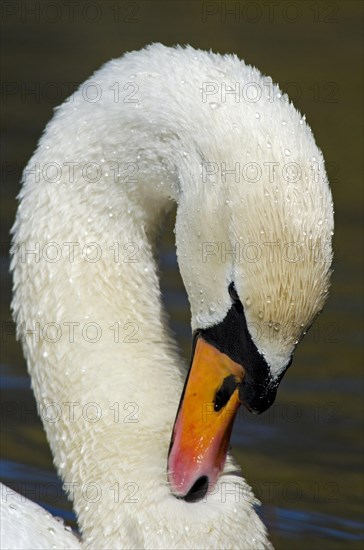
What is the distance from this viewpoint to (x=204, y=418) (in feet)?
14.0

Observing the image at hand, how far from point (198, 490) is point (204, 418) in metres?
0.29

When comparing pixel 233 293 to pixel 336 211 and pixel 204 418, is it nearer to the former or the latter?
pixel 204 418

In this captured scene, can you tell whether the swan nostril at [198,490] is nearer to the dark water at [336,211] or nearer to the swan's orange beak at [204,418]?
the swan's orange beak at [204,418]

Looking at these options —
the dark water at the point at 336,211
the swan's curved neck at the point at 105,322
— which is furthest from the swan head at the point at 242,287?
the dark water at the point at 336,211

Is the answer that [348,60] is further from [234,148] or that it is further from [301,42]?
[234,148]

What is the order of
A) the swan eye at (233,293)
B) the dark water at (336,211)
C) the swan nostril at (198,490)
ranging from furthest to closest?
the dark water at (336,211) → the swan nostril at (198,490) → the swan eye at (233,293)

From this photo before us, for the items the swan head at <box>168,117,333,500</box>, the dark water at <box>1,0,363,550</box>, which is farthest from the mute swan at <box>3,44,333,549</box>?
the dark water at <box>1,0,363,550</box>

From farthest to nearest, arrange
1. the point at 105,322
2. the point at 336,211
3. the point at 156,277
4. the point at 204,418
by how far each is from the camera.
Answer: the point at 336,211 → the point at 156,277 → the point at 105,322 → the point at 204,418

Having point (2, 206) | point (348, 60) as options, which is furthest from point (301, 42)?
point (2, 206)

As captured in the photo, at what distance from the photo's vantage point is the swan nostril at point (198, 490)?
14.4 feet

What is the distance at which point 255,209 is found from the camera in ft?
13.1

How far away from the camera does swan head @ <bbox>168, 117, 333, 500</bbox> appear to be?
395cm

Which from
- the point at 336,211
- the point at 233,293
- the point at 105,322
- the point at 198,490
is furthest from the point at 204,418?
the point at 336,211

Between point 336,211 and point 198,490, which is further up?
point 336,211
